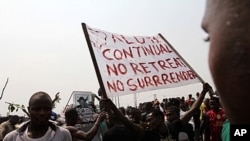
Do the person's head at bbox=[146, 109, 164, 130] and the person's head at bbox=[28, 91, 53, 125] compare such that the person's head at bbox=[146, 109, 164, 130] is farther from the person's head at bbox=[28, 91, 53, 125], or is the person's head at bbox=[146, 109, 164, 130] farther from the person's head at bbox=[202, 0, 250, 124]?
the person's head at bbox=[202, 0, 250, 124]

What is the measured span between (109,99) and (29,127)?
169 centimetres

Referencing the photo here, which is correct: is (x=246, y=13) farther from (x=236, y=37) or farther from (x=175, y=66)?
(x=175, y=66)

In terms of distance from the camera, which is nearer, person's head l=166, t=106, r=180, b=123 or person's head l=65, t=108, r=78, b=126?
person's head l=65, t=108, r=78, b=126

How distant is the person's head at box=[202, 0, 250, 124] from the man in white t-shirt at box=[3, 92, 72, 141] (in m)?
2.64

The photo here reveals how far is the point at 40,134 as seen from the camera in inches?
123

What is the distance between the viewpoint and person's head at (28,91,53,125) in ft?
10.5

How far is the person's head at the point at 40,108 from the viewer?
3.20 m

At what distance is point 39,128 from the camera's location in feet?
10.5

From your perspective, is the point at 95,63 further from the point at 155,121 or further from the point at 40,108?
the point at 40,108

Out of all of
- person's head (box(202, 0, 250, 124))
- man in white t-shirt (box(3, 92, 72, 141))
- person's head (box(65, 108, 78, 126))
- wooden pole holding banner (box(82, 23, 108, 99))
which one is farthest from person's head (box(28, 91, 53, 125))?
person's head (box(202, 0, 250, 124))

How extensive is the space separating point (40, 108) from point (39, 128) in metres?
0.17

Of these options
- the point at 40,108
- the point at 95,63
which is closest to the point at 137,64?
the point at 95,63

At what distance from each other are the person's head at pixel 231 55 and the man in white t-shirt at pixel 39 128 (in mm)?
2637

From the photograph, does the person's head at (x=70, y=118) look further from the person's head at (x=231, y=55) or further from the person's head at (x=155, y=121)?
the person's head at (x=231, y=55)
